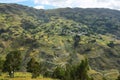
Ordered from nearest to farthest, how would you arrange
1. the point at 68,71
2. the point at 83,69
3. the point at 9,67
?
the point at 83,69 → the point at 68,71 → the point at 9,67

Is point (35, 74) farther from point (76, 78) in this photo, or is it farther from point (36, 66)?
point (76, 78)

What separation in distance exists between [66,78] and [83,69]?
7471mm

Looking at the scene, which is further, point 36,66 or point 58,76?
point 58,76

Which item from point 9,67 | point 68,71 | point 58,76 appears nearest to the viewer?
point 68,71

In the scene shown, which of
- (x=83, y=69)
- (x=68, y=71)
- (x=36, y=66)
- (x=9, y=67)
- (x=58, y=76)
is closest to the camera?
(x=83, y=69)

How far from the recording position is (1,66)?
114938 mm

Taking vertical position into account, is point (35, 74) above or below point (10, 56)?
below

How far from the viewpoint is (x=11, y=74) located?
114688 mm

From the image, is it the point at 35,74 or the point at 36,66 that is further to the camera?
the point at 36,66

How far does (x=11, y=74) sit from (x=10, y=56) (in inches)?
419

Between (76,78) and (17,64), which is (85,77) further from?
(17,64)

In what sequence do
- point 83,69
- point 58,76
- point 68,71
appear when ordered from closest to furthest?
point 83,69 < point 68,71 < point 58,76

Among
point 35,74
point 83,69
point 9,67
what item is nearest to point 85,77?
point 83,69

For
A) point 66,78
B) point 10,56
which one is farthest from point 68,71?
point 10,56
